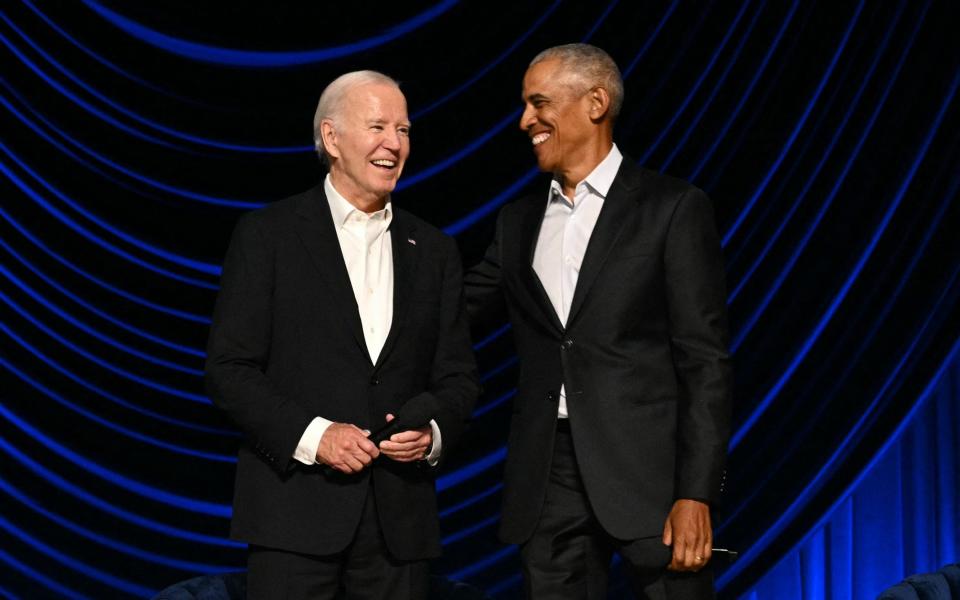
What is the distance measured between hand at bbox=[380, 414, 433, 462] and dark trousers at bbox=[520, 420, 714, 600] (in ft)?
0.87

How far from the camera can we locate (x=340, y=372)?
8.25ft

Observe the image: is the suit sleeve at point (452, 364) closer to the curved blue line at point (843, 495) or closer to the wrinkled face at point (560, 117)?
the wrinkled face at point (560, 117)

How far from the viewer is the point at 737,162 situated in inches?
150

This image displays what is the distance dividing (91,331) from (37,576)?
2.42ft

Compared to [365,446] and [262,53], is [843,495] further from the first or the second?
[262,53]

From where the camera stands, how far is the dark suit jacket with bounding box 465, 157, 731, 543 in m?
2.52

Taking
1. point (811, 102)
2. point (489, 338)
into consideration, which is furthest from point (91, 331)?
point (811, 102)

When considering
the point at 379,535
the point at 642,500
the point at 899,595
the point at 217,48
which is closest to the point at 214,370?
the point at 379,535

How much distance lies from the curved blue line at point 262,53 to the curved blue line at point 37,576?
1558 millimetres

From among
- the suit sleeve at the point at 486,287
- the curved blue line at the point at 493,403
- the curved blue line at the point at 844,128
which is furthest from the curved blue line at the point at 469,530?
the suit sleeve at the point at 486,287

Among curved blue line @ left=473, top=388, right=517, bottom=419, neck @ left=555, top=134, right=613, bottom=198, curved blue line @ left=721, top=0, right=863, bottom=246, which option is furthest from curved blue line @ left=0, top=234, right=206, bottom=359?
curved blue line @ left=721, top=0, right=863, bottom=246

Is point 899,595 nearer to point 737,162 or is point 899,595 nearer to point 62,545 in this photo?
point 737,162

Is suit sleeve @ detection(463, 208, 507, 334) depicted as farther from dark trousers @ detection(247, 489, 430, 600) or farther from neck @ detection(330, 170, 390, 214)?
dark trousers @ detection(247, 489, 430, 600)

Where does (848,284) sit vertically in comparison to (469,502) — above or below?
above
